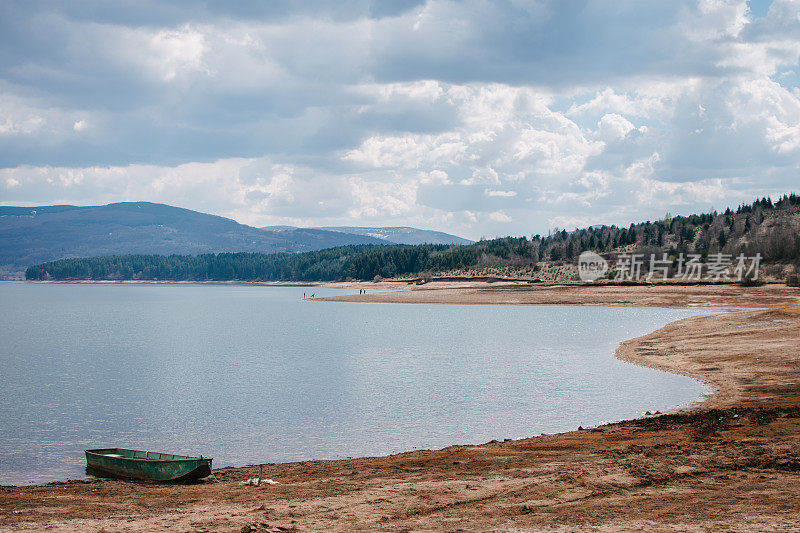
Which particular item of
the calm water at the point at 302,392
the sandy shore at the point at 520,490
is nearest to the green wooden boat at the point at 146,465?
the sandy shore at the point at 520,490

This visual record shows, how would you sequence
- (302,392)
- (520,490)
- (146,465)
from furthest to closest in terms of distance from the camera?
(302,392)
(146,465)
(520,490)

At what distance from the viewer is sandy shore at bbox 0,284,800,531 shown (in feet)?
38.9

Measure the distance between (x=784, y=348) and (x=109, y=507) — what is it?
34538 millimetres

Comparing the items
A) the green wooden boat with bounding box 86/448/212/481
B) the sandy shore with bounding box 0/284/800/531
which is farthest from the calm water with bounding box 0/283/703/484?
the sandy shore with bounding box 0/284/800/531

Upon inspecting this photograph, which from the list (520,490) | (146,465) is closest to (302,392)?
(146,465)

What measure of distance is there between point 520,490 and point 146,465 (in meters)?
9.94

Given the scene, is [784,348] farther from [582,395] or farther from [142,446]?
[142,446]

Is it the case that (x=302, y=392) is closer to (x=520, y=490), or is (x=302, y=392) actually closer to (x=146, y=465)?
(x=146, y=465)

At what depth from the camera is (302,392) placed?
31.2 metres

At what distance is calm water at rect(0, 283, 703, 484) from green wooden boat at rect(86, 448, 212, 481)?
0.96 metres

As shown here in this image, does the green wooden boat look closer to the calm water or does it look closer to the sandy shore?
the sandy shore

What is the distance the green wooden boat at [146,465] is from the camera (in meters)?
17.2

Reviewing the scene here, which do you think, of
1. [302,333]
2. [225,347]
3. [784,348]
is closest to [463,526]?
[784,348]

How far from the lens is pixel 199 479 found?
17.4 metres
